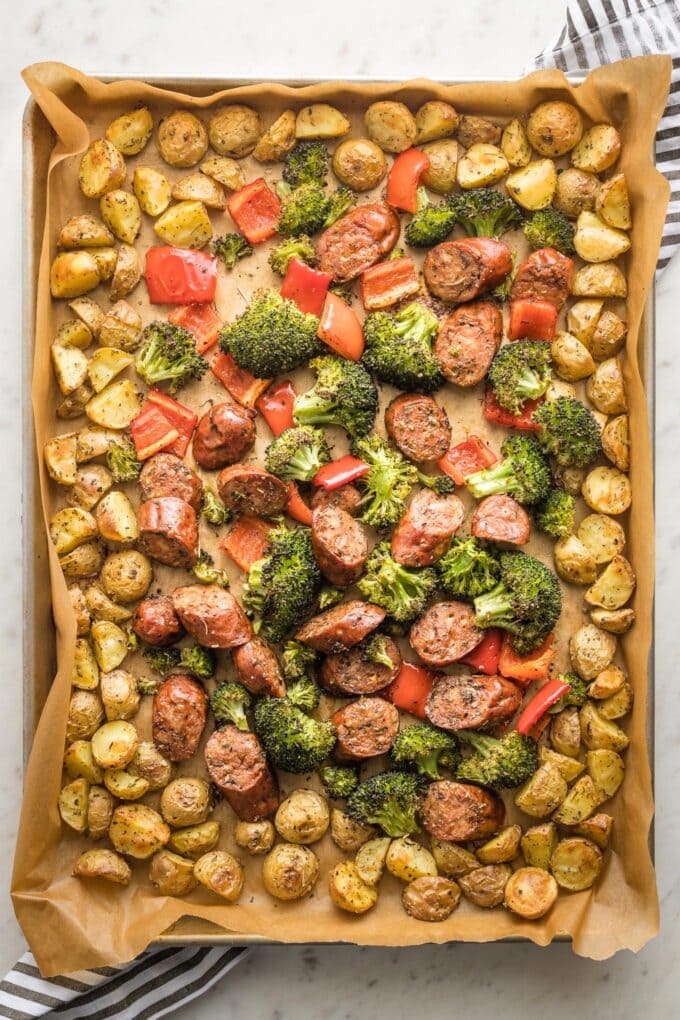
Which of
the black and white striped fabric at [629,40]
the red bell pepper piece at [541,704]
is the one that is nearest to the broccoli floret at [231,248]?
the black and white striped fabric at [629,40]

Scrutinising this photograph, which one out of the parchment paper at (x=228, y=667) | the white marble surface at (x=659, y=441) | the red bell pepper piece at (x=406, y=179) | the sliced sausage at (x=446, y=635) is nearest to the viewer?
the parchment paper at (x=228, y=667)

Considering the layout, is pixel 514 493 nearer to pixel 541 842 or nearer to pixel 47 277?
pixel 541 842

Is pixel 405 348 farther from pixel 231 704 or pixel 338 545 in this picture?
pixel 231 704

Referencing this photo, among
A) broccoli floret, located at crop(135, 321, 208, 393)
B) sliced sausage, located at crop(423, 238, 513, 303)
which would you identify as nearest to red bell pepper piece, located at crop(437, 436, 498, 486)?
sliced sausage, located at crop(423, 238, 513, 303)

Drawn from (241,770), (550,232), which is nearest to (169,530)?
(241,770)

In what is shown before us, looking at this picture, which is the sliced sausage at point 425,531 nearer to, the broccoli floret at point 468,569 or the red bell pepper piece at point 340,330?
the broccoli floret at point 468,569

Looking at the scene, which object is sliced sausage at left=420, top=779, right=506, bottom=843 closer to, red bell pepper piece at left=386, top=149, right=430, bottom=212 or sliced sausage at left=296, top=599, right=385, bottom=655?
sliced sausage at left=296, top=599, right=385, bottom=655
